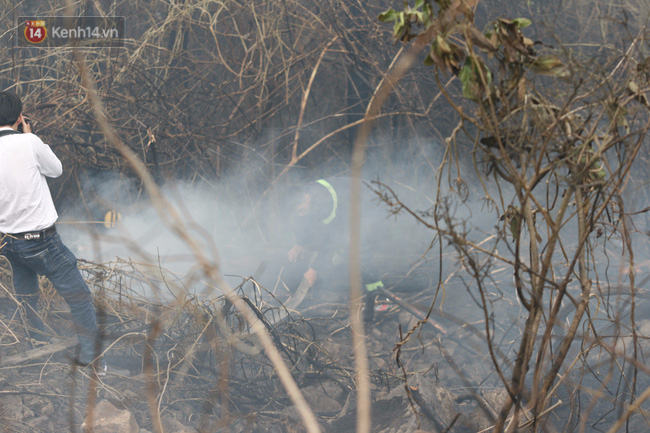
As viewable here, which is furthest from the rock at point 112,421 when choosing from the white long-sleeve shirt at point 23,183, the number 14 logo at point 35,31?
the number 14 logo at point 35,31

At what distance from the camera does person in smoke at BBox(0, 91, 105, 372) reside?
3.52 meters

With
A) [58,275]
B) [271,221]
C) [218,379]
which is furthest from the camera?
[271,221]

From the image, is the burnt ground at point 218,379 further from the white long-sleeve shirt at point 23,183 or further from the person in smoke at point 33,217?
the white long-sleeve shirt at point 23,183

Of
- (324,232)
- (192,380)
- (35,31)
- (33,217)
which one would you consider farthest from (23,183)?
(35,31)

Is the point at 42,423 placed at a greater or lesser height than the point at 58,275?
lesser

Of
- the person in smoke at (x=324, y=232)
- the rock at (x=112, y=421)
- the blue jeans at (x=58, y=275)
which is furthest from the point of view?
the person in smoke at (x=324, y=232)

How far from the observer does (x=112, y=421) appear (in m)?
3.37

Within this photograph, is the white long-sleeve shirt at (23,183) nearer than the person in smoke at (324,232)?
Yes

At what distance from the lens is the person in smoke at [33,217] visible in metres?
3.52

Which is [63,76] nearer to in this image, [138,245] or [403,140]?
[138,245]

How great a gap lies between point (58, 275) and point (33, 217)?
451mm

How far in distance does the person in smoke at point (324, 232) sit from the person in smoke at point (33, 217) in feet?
7.95

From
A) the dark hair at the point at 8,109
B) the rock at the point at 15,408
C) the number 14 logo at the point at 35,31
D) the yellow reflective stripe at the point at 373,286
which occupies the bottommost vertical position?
the rock at the point at 15,408

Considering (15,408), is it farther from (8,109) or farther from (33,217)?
(8,109)
